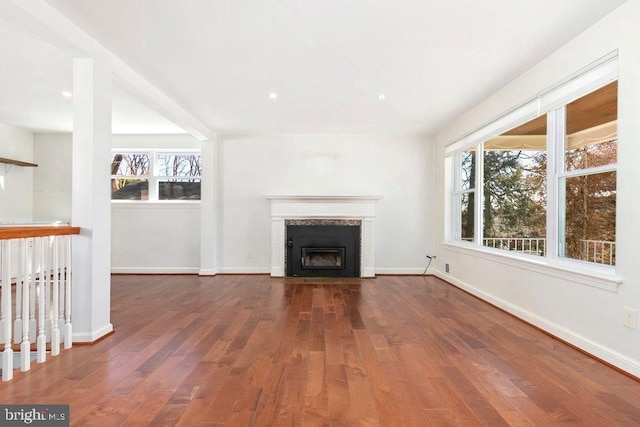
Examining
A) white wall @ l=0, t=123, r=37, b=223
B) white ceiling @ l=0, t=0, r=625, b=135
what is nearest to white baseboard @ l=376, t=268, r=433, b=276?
white ceiling @ l=0, t=0, r=625, b=135

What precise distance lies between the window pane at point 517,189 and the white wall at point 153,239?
15.1 ft

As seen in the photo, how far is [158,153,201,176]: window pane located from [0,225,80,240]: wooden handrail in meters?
3.55

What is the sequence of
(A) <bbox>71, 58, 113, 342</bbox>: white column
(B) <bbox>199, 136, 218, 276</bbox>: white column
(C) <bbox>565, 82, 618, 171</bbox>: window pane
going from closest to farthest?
(C) <bbox>565, 82, 618, 171</bbox>: window pane < (A) <bbox>71, 58, 113, 342</bbox>: white column < (B) <bbox>199, 136, 218, 276</bbox>: white column

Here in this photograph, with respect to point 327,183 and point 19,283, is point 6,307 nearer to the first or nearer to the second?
point 19,283

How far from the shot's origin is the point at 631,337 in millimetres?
2273

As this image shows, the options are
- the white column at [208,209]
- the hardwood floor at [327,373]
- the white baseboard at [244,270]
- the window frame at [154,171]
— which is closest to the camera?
the hardwood floor at [327,373]

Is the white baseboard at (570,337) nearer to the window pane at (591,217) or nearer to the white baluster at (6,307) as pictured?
the window pane at (591,217)

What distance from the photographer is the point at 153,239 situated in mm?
6062

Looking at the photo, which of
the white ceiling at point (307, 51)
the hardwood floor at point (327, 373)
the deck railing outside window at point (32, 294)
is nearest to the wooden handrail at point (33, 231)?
the deck railing outside window at point (32, 294)

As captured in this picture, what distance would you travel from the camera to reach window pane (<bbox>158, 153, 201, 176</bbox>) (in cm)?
619

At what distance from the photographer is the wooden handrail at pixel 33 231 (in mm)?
2186

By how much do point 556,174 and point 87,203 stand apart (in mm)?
3951

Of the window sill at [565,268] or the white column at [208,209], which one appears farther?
the white column at [208,209]

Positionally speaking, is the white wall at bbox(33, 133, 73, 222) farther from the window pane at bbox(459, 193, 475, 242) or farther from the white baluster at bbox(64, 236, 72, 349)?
the window pane at bbox(459, 193, 475, 242)
